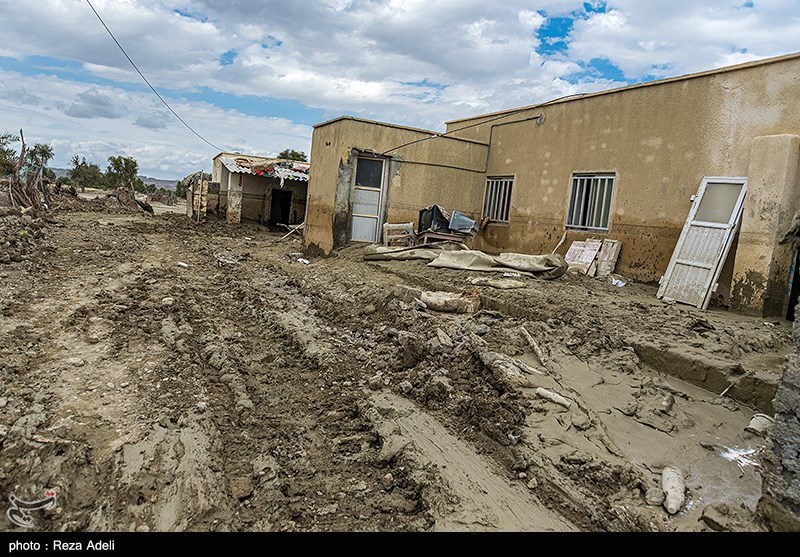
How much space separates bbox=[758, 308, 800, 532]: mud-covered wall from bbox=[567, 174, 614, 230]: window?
8.03m

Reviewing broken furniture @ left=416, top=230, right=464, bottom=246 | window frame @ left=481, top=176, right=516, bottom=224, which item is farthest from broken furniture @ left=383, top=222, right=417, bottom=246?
window frame @ left=481, top=176, right=516, bottom=224

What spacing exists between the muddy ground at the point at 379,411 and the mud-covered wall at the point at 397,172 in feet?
17.1

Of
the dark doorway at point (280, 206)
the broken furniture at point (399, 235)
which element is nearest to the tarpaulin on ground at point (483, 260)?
the broken furniture at point (399, 235)

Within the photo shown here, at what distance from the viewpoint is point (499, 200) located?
13.1 meters

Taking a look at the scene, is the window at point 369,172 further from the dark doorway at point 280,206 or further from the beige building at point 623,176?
the dark doorway at point 280,206

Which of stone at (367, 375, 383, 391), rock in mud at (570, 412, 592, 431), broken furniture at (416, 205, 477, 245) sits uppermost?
broken furniture at (416, 205, 477, 245)

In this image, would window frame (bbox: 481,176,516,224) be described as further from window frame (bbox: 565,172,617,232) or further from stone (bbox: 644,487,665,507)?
stone (bbox: 644,487,665,507)

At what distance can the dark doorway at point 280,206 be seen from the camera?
24062 millimetres

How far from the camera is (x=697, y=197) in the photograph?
852 cm

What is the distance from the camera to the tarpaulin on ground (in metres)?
8.93

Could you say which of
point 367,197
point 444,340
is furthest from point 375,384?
point 367,197

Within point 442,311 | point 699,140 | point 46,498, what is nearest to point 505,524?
point 46,498

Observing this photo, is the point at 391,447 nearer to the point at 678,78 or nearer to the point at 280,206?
the point at 678,78
